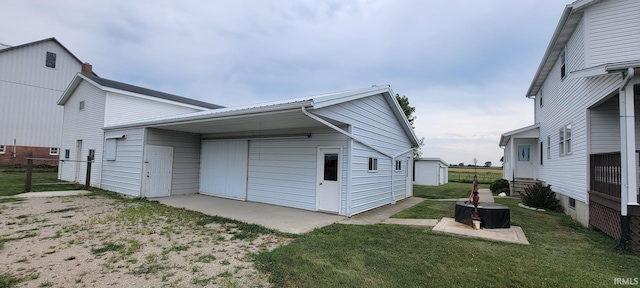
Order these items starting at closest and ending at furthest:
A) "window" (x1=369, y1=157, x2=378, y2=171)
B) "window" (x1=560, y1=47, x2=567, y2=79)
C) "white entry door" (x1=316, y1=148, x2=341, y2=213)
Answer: "white entry door" (x1=316, y1=148, x2=341, y2=213)
"window" (x1=560, y1=47, x2=567, y2=79)
"window" (x1=369, y1=157, x2=378, y2=171)


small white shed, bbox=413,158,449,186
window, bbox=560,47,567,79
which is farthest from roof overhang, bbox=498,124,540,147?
small white shed, bbox=413,158,449,186

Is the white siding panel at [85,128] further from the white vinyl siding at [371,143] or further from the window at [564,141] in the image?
the window at [564,141]

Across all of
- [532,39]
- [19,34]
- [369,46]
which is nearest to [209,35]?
[369,46]

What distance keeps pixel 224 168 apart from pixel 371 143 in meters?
5.76

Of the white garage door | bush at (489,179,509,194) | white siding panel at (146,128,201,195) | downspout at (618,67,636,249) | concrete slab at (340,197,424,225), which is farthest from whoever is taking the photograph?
bush at (489,179,509,194)

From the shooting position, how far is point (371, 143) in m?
9.41

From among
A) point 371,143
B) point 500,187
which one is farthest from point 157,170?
point 500,187

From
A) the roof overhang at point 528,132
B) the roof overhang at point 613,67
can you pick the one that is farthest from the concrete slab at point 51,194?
the roof overhang at point 528,132

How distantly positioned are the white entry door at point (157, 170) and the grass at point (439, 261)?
792cm

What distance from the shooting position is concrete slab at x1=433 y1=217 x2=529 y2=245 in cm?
541

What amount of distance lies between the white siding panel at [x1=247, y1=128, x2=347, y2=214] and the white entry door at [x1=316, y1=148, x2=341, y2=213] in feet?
0.55

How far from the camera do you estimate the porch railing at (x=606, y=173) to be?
17.7 ft

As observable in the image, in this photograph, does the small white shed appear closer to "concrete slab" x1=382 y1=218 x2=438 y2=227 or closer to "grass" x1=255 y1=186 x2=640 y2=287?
"concrete slab" x1=382 y1=218 x2=438 y2=227

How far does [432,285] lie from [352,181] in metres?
4.65
